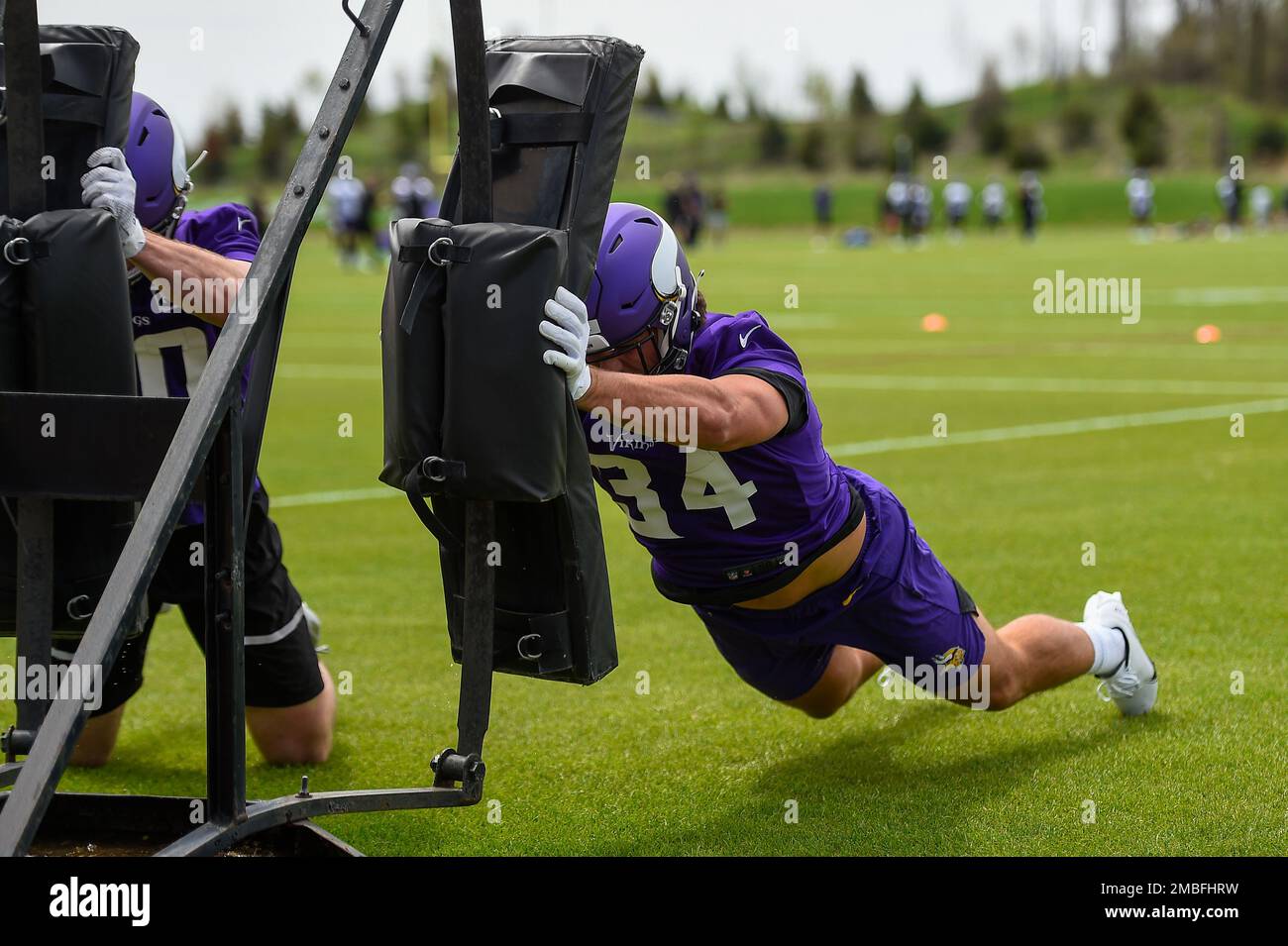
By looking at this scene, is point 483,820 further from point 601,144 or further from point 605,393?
point 601,144

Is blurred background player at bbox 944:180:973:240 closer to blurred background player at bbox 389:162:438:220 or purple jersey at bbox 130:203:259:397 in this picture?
blurred background player at bbox 389:162:438:220


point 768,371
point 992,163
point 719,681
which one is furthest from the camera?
point 992,163

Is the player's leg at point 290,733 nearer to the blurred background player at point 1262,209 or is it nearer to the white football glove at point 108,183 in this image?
the white football glove at point 108,183

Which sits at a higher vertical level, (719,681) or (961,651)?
(961,651)

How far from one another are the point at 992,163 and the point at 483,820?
269 feet

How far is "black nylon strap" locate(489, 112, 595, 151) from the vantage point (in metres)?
3.52

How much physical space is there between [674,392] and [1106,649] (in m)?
2.17

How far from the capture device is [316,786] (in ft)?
16.9

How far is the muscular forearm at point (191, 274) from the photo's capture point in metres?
4.61

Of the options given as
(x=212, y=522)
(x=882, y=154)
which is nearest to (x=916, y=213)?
(x=882, y=154)

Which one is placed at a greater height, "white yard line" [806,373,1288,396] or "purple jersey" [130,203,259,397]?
"purple jersey" [130,203,259,397]

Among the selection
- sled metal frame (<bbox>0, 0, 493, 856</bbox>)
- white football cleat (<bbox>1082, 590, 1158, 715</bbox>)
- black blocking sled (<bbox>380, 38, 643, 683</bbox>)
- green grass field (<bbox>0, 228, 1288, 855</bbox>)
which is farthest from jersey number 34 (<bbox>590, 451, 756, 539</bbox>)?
white football cleat (<bbox>1082, 590, 1158, 715</bbox>)

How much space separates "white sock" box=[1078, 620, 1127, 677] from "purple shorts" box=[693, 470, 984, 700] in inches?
21.0
